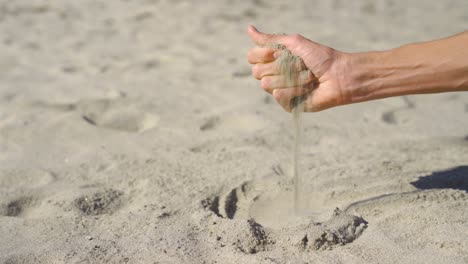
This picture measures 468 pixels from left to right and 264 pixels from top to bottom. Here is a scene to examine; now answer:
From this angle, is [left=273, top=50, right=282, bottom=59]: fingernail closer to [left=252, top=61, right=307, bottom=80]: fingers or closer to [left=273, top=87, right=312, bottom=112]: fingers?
[left=252, top=61, right=307, bottom=80]: fingers

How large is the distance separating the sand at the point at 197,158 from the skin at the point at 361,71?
0.49 meters

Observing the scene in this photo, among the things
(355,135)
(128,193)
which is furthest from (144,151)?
(355,135)

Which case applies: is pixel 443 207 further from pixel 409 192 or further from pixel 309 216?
pixel 309 216

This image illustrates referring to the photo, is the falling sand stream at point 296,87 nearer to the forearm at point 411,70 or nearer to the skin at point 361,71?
the skin at point 361,71

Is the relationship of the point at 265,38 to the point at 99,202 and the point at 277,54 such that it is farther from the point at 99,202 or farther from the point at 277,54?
the point at 99,202

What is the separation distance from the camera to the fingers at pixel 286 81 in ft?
8.65

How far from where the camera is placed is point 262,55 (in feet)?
8.86

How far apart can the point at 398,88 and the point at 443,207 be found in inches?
21.4

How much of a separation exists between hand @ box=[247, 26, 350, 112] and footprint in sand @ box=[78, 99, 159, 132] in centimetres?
110

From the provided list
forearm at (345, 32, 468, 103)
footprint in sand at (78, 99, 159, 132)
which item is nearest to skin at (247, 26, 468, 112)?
forearm at (345, 32, 468, 103)

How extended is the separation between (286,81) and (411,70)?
50cm

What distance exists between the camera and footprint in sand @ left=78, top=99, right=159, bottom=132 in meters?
3.62

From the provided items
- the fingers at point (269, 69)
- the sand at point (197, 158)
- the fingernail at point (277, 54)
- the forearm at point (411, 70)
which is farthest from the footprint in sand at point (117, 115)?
the forearm at point (411, 70)

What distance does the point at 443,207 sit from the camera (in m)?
2.67
